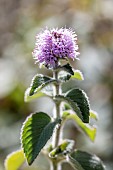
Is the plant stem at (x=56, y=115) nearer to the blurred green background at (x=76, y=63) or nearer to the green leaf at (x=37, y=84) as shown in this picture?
the green leaf at (x=37, y=84)

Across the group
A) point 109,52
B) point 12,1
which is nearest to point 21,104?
point 109,52

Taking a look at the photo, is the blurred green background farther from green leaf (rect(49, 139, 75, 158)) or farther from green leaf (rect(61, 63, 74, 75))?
green leaf (rect(61, 63, 74, 75))

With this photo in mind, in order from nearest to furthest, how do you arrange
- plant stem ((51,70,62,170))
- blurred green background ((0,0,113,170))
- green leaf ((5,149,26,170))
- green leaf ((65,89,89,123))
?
green leaf ((65,89,89,123)), plant stem ((51,70,62,170)), green leaf ((5,149,26,170)), blurred green background ((0,0,113,170))

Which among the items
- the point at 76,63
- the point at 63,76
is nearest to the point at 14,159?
the point at 63,76

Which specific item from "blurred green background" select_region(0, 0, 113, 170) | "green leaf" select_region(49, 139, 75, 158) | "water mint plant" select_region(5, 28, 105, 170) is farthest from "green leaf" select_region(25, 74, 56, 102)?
"blurred green background" select_region(0, 0, 113, 170)

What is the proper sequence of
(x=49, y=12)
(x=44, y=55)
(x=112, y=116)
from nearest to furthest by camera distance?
(x=44, y=55) → (x=112, y=116) → (x=49, y=12)

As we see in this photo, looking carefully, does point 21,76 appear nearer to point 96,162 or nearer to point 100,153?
point 100,153

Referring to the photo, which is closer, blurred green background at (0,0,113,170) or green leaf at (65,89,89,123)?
green leaf at (65,89,89,123)

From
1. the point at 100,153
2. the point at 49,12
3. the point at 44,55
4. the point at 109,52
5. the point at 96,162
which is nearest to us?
the point at 44,55
